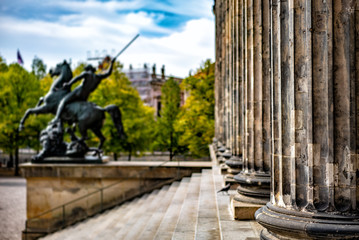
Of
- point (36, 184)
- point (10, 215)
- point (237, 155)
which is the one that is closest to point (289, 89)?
point (237, 155)

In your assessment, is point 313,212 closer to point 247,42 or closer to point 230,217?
point 230,217

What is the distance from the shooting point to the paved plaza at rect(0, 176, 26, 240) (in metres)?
17.7

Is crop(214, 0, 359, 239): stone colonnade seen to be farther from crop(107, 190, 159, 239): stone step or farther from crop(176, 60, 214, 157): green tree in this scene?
crop(176, 60, 214, 157): green tree

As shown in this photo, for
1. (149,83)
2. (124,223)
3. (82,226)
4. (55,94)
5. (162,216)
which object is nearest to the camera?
(162,216)

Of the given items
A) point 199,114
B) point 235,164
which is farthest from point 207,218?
point 199,114

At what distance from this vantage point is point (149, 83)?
272 ft

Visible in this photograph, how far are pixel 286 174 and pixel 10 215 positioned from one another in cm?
1827

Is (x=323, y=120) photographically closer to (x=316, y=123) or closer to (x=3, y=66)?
(x=316, y=123)

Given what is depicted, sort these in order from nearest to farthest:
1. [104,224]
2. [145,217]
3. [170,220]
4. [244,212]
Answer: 1. [244,212]
2. [170,220]
3. [145,217]
4. [104,224]

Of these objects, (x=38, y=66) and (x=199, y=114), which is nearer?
(x=199, y=114)

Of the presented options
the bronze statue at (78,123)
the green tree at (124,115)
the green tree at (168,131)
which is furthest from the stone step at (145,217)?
the green tree at (168,131)

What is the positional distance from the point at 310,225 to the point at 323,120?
35.4 inches

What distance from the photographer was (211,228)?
7.28m

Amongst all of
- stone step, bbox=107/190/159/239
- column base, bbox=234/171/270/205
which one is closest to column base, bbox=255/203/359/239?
column base, bbox=234/171/270/205
